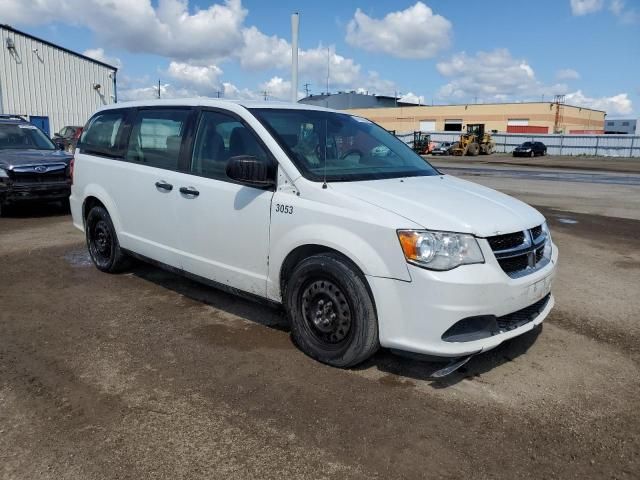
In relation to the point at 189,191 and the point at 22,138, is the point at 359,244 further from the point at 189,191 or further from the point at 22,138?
the point at 22,138

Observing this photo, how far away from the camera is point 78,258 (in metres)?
6.93

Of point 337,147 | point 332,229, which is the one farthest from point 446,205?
point 337,147

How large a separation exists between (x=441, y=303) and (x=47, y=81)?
1167 inches

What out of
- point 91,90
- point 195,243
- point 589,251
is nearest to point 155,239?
point 195,243

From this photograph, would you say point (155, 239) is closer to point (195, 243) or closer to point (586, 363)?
point (195, 243)

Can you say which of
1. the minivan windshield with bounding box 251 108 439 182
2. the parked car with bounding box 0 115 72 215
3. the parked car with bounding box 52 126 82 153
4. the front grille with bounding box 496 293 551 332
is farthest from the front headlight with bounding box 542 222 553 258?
the parked car with bounding box 52 126 82 153

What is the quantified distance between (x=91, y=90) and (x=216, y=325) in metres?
30.3

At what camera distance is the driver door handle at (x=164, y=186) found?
4816 mm

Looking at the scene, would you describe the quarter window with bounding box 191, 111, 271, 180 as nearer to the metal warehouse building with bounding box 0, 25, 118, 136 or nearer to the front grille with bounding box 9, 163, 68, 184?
the front grille with bounding box 9, 163, 68, 184

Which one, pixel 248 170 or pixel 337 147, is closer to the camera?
pixel 248 170

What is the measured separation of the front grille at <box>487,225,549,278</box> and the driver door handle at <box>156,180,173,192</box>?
281cm

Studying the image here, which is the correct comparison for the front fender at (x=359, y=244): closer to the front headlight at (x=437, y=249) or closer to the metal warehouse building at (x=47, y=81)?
the front headlight at (x=437, y=249)

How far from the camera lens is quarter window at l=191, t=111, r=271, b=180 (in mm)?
4273

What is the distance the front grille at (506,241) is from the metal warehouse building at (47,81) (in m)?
27.3
